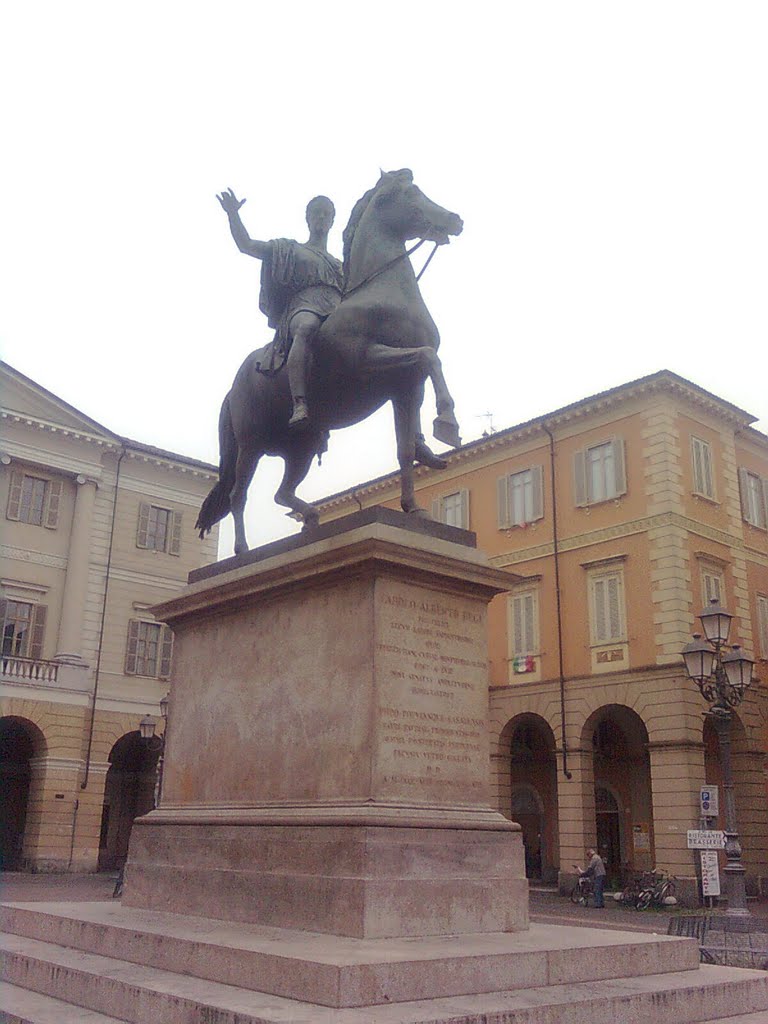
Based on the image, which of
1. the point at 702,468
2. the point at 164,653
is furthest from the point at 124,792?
the point at 702,468

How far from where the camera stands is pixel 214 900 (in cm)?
703

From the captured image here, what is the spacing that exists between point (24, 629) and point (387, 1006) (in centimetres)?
3038

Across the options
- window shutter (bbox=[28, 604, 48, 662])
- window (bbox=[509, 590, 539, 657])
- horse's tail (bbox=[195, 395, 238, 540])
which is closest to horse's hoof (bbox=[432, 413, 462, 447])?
horse's tail (bbox=[195, 395, 238, 540])

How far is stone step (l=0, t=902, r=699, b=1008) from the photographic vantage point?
4.89m

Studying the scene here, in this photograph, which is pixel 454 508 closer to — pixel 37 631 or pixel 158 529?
pixel 158 529

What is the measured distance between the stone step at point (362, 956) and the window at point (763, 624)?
24.8 metres

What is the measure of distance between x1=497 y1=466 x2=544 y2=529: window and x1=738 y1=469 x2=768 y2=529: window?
6041 millimetres

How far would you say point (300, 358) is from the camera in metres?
7.94

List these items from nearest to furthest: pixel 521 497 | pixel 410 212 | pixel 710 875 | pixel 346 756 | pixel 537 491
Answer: pixel 346 756 < pixel 410 212 < pixel 710 875 < pixel 537 491 < pixel 521 497

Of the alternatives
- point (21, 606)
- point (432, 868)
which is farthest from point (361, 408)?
point (21, 606)

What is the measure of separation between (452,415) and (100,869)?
3107 centimetres

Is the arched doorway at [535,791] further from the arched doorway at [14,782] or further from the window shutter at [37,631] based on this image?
the arched doorway at [14,782]

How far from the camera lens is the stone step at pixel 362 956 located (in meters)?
4.89

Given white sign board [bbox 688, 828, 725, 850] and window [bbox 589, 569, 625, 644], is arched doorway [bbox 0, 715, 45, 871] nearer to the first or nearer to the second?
window [bbox 589, 569, 625, 644]
